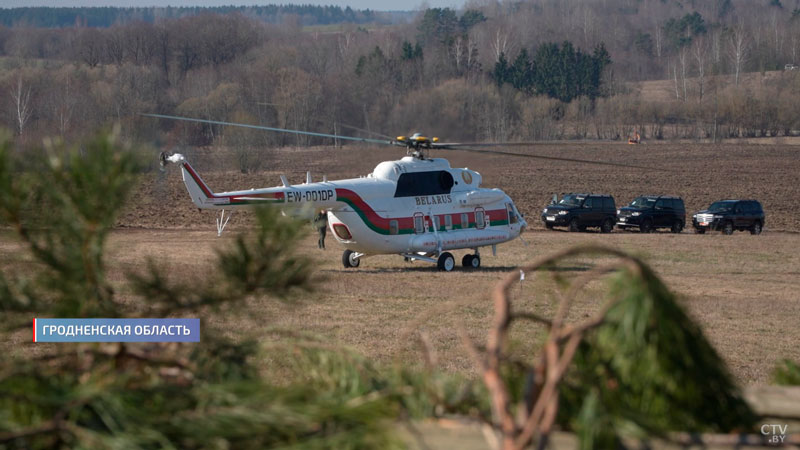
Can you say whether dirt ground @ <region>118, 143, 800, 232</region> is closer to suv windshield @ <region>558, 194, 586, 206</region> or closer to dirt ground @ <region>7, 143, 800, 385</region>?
dirt ground @ <region>7, 143, 800, 385</region>

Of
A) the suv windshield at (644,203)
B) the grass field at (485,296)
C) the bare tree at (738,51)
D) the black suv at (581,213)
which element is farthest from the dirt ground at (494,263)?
the bare tree at (738,51)

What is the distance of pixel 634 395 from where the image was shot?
1413 mm

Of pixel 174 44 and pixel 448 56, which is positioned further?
pixel 174 44

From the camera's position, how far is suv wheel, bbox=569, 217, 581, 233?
29.5m

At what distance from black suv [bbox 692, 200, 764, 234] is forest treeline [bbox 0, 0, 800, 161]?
7.60m

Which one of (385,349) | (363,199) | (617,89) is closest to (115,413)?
(385,349)

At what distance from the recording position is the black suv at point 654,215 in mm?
30047

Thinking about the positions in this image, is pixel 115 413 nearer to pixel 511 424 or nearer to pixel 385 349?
pixel 511 424

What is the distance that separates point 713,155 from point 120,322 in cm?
5652

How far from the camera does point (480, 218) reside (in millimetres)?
19062

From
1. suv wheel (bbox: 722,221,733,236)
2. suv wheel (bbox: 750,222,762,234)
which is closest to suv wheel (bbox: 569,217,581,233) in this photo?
suv wheel (bbox: 722,221,733,236)

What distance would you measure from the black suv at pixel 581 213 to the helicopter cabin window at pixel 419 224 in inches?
482

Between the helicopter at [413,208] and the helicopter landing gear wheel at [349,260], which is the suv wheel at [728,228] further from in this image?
the helicopter landing gear wheel at [349,260]

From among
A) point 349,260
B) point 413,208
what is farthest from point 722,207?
point 349,260
